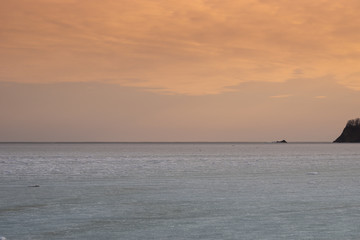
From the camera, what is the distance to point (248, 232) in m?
11.8

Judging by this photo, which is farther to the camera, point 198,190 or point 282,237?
point 198,190

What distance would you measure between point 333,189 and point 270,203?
594cm

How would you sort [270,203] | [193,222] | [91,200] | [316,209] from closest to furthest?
[193,222]
[316,209]
[270,203]
[91,200]

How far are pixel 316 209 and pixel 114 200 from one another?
751cm

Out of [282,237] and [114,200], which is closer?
[282,237]

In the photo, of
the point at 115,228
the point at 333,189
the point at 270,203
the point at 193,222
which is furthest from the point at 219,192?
the point at 115,228

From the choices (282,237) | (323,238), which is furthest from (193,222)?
(323,238)

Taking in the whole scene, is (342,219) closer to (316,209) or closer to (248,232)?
(316,209)

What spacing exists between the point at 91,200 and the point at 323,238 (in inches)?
382

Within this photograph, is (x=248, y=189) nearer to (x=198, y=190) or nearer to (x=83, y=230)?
(x=198, y=190)

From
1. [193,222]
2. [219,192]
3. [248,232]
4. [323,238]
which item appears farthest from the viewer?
[219,192]

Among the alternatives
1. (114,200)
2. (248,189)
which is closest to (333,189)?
(248,189)

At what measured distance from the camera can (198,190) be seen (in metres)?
21.3

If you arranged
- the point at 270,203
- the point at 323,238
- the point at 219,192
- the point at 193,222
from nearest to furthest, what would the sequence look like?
the point at 323,238
the point at 193,222
the point at 270,203
the point at 219,192
